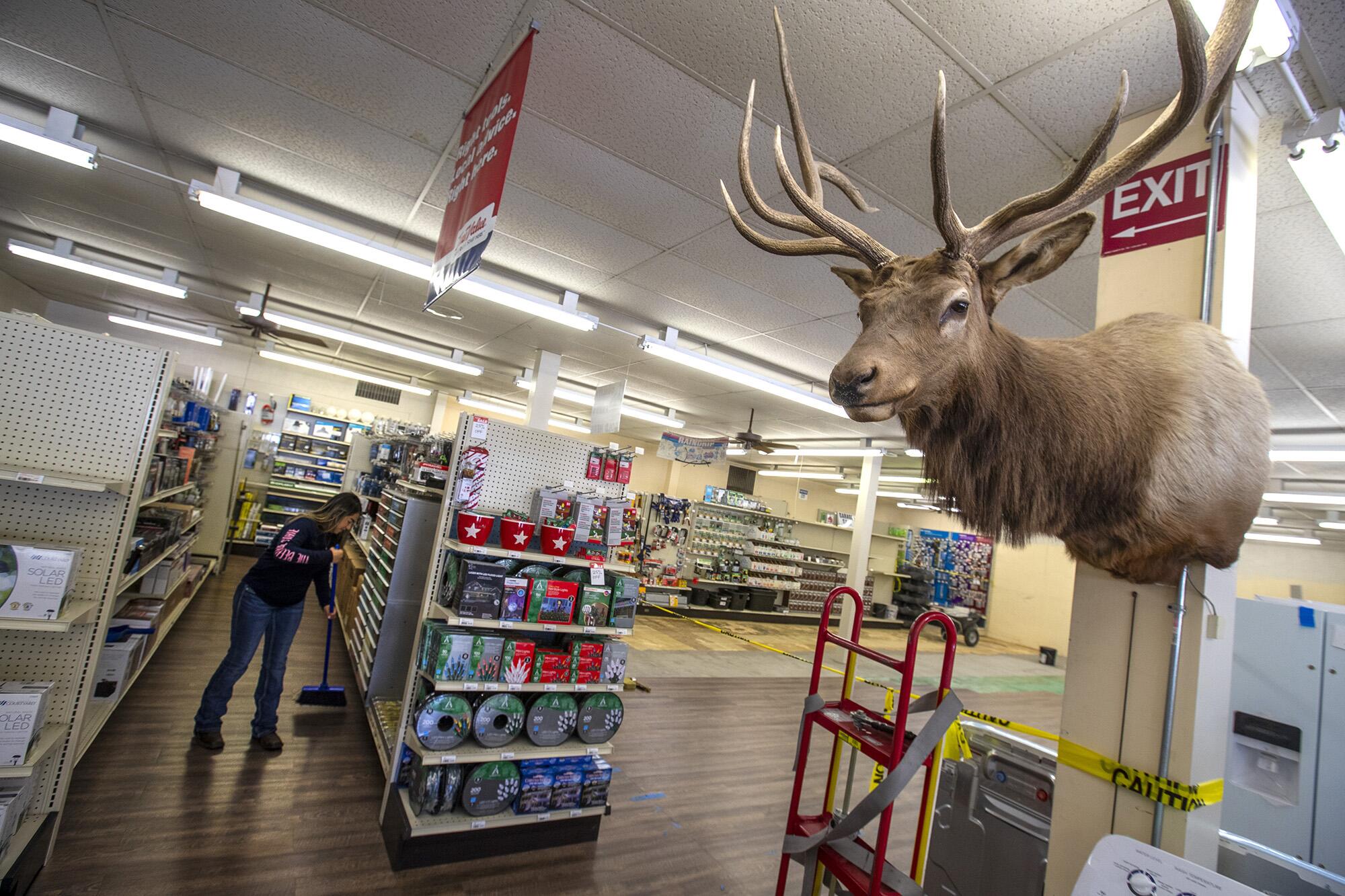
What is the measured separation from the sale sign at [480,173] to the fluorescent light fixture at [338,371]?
1031cm

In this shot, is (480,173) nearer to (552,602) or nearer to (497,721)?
(552,602)

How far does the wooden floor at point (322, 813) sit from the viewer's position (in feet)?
8.51

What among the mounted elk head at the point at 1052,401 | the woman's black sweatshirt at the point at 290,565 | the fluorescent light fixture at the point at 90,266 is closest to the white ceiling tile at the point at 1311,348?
the mounted elk head at the point at 1052,401

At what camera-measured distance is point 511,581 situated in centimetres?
303

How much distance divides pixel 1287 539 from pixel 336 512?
53.9ft

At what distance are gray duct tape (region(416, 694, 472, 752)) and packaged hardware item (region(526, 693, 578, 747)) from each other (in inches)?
12.9

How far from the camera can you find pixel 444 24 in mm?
2629

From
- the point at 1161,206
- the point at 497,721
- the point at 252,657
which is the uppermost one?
the point at 1161,206

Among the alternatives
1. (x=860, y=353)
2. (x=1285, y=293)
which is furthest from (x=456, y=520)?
(x=1285, y=293)

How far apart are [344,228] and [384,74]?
262cm

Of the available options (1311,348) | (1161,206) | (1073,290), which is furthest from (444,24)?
(1311,348)

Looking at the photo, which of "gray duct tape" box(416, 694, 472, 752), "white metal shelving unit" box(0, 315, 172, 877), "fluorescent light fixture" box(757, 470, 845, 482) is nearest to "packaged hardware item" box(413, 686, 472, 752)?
"gray duct tape" box(416, 694, 472, 752)

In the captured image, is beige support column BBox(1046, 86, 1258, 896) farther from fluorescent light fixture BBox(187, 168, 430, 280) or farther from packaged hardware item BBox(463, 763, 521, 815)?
fluorescent light fixture BBox(187, 168, 430, 280)

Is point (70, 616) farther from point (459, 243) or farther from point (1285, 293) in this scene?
point (1285, 293)
